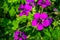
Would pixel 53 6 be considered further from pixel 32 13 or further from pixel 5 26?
pixel 5 26

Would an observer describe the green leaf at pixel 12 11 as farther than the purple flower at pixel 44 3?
Yes

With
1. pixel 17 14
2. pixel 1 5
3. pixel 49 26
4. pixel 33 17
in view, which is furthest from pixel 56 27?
pixel 1 5

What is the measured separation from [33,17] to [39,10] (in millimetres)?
150

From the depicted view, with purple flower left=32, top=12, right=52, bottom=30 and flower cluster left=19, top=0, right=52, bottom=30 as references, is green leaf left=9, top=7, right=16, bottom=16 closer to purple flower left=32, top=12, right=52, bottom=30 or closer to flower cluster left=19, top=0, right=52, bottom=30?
flower cluster left=19, top=0, right=52, bottom=30

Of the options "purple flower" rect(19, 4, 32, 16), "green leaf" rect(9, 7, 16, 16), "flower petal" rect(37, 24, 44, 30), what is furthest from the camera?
"green leaf" rect(9, 7, 16, 16)

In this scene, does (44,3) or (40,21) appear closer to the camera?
(40,21)

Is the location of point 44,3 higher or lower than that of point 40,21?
higher

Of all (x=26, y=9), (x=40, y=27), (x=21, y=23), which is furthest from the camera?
(x=21, y=23)

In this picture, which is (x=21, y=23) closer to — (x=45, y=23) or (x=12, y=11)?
(x=12, y=11)

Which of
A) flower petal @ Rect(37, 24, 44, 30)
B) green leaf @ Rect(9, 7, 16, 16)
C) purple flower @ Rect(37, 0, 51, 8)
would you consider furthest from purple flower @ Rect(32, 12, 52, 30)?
green leaf @ Rect(9, 7, 16, 16)

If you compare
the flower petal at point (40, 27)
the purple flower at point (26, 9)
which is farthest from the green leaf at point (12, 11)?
the flower petal at point (40, 27)

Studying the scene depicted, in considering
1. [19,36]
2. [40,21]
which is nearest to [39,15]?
[40,21]

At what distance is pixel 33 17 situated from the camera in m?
2.25

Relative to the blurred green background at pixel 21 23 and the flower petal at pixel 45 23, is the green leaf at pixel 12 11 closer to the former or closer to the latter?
the blurred green background at pixel 21 23
